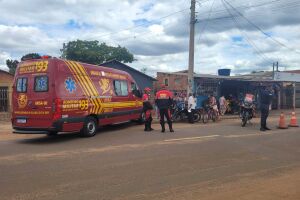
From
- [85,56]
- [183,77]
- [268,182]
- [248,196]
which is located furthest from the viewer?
[85,56]

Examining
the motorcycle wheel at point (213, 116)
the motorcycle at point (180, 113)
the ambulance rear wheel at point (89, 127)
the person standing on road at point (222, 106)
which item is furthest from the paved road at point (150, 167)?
the person standing on road at point (222, 106)

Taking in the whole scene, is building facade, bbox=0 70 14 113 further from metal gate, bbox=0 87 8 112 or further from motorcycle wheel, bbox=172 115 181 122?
motorcycle wheel, bbox=172 115 181 122

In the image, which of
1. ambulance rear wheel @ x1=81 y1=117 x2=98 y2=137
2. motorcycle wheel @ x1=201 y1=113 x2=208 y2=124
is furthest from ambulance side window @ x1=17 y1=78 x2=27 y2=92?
motorcycle wheel @ x1=201 y1=113 x2=208 y2=124

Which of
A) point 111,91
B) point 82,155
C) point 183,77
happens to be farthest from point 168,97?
point 183,77

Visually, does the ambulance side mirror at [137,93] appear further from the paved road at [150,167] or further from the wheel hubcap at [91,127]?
the paved road at [150,167]

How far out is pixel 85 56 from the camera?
5078 centimetres

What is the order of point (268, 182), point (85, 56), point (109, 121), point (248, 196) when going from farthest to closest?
point (85, 56) < point (109, 121) < point (268, 182) < point (248, 196)

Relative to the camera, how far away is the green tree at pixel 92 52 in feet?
167

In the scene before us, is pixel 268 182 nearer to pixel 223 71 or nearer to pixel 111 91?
pixel 111 91

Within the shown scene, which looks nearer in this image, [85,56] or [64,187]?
Result: [64,187]

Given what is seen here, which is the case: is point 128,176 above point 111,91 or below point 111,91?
below

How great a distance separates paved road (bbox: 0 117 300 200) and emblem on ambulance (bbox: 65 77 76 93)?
159 cm

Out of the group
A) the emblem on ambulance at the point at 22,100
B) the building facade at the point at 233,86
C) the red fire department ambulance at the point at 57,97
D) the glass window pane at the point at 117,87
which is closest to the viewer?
the red fire department ambulance at the point at 57,97

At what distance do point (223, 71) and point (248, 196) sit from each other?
28.9 meters
